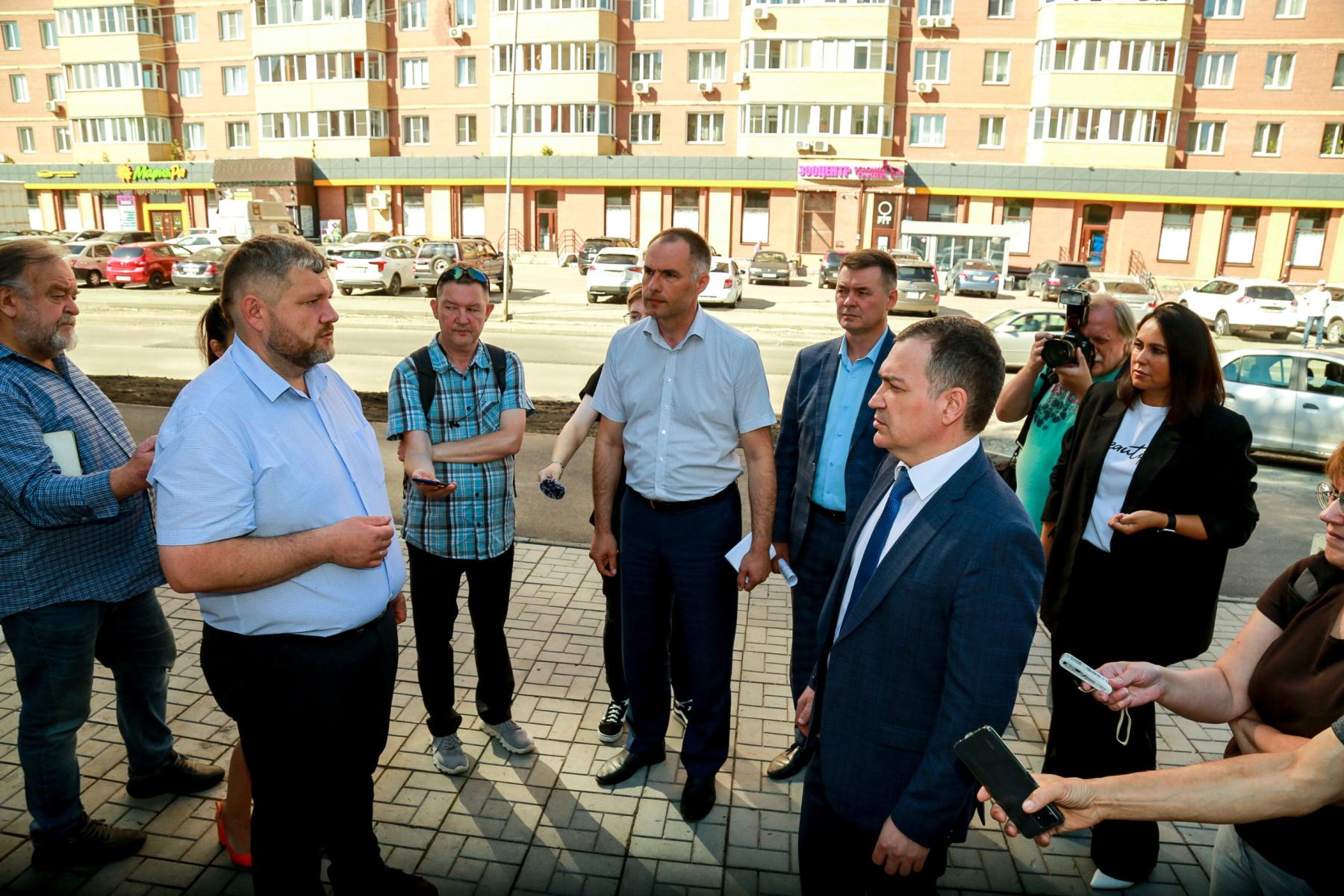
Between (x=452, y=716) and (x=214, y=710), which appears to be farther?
(x=214, y=710)

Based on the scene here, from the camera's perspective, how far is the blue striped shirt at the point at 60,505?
122 inches

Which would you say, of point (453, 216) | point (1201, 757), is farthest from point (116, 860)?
point (453, 216)

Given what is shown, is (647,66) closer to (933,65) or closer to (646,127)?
(646,127)

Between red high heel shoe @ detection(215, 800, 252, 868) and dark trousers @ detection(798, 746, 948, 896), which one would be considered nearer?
dark trousers @ detection(798, 746, 948, 896)

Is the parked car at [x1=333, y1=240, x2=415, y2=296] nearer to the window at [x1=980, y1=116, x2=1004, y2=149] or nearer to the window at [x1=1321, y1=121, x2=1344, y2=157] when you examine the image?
the window at [x1=980, y1=116, x2=1004, y2=149]

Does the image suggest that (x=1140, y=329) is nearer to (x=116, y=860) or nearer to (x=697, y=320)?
(x=697, y=320)

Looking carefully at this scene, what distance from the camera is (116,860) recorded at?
11.4ft

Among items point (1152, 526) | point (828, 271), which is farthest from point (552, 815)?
point (828, 271)

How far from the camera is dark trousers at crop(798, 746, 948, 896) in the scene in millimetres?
2588

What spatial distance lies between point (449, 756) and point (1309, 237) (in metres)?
47.9

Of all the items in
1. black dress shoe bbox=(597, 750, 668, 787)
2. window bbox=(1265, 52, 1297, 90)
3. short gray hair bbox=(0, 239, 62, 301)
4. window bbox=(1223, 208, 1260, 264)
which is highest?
window bbox=(1265, 52, 1297, 90)

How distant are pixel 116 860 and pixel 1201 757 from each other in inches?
197

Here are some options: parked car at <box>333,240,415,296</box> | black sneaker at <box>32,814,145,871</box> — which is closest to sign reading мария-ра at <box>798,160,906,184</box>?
parked car at <box>333,240,415,296</box>

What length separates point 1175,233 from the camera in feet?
135
